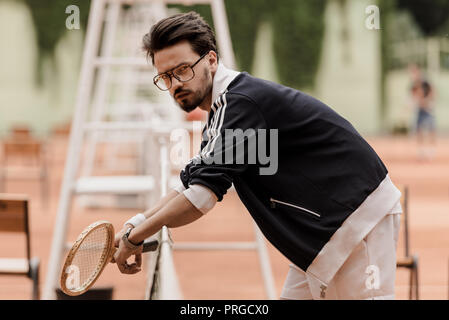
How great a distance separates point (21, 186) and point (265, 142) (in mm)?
11316

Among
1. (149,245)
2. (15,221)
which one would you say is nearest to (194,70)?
(149,245)

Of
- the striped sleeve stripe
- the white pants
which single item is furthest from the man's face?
the white pants

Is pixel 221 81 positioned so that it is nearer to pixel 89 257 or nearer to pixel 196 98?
pixel 196 98

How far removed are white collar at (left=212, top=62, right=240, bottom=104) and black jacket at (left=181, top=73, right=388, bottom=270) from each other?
0.02 m

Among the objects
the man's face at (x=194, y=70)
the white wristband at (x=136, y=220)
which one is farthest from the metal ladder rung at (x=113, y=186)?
the man's face at (x=194, y=70)

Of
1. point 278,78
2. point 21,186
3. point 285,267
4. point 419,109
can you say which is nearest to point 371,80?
point 278,78

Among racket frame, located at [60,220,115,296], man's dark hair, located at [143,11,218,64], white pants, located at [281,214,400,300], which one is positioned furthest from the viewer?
white pants, located at [281,214,400,300]

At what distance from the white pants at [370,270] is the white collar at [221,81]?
626mm

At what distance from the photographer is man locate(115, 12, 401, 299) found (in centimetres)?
194

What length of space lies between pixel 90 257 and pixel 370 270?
834 millimetres

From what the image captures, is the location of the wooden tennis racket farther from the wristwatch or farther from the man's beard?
the man's beard

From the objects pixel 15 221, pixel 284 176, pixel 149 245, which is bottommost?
pixel 15 221

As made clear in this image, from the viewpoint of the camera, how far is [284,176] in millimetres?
2047

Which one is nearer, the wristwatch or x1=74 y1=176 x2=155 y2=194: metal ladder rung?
the wristwatch
